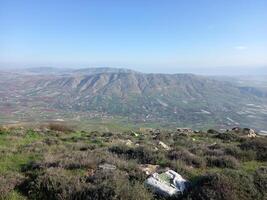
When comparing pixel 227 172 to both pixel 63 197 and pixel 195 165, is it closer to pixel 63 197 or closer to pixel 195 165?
pixel 195 165

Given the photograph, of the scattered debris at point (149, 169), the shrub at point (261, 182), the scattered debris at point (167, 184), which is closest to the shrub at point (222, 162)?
the shrub at point (261, 182)

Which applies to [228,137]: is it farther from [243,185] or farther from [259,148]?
[243,185]

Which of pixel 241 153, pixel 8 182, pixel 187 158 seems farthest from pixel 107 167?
pixel 241 153

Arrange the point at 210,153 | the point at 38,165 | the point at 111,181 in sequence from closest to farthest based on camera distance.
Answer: the point at 111,181 → the point at 38,165 → the point at 210,153

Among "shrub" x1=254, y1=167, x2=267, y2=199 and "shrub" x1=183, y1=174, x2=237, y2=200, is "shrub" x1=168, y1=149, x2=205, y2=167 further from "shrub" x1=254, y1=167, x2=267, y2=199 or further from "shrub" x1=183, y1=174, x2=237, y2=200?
"shrub" x1=183, y1=174, x2=237, y2=200

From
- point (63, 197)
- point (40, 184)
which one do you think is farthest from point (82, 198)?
point (40, 184)

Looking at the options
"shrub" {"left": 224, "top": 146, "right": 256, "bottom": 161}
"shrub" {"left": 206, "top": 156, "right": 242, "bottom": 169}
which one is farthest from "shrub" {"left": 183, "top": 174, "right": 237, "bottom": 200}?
"shrub" {"left": 224, "top": 146, "right": 256, "bottom": 161}

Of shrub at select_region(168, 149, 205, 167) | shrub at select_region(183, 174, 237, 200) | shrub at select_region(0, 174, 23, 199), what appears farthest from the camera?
shrub at select_region(168, 149, 205, 167)
